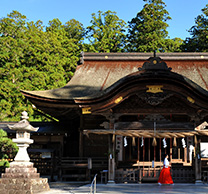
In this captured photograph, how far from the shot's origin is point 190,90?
46.8 ft

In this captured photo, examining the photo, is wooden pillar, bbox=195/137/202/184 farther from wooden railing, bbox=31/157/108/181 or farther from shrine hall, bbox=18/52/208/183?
wooden railing, bbox=31/157/108/181

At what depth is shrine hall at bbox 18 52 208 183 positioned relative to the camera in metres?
14.5

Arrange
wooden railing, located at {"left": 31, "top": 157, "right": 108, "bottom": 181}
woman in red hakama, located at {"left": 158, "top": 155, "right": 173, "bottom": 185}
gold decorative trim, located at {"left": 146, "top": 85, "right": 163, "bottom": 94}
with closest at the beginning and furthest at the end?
woman in red hakama, located at {"left": 158, "top": 155, "right": 173, "bottom": 185} → gold decorative trim, located at {"left": 146, "top": 85, "right": 163, "bottom": 94} → wooden railing, located at {"left": 31, "top": 157, "right": 108, "bottom": 181}

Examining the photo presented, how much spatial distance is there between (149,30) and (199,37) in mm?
5383

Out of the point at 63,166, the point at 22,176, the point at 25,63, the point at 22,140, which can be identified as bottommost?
the point at 22,176

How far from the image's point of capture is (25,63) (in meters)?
31.5

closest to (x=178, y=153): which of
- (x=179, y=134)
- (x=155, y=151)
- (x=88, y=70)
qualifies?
(x=155, y=151)

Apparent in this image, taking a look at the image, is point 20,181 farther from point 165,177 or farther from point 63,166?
point 165,177

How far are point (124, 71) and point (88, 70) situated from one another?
2.11 m

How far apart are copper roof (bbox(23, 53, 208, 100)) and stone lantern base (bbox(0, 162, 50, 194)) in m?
6.27

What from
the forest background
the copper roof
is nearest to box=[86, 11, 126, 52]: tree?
the forest background

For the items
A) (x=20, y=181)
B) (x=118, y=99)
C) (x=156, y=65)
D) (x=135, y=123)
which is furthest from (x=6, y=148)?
(x=156, y=65)

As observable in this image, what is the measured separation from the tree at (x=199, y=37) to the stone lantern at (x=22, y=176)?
25904 millimetres

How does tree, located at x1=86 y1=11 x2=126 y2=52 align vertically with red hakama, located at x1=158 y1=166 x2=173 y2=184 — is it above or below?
above
